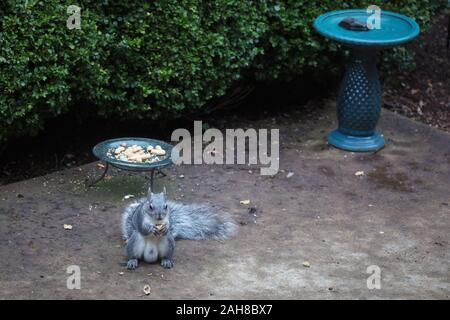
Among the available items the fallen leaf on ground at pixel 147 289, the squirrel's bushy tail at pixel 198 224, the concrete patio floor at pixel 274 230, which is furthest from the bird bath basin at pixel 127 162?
the fallen leaf on ground at pixel 147 289

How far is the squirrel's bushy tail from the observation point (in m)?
6.91

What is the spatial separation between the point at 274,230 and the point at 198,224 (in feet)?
1.96

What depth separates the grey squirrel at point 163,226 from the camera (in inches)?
243

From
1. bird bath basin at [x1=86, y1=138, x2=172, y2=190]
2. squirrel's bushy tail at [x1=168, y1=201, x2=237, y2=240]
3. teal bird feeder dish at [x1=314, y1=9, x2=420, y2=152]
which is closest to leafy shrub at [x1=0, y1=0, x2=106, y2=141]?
bird bath basin at [x1=86, y1=138, x2=172, y2=190]

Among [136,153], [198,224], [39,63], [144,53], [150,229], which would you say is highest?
[39,63]

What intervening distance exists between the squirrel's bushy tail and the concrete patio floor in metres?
0.09

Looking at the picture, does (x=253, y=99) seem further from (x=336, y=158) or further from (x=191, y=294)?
(x=191, y=294)

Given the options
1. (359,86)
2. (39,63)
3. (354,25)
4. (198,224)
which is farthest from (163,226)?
(354,25)

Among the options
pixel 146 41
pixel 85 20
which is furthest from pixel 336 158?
pixel 85 20

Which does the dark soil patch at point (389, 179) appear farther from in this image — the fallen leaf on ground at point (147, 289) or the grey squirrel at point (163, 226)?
the fallen leaf on ground at point (147, 289)

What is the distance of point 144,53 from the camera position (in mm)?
8031

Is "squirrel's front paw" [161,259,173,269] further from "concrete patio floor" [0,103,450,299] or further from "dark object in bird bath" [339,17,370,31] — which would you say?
"dark object in bird bath" [339,17,370,31]

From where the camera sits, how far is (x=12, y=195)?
24.6ft

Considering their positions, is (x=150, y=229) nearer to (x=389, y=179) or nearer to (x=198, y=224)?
(x=198, y=224)
